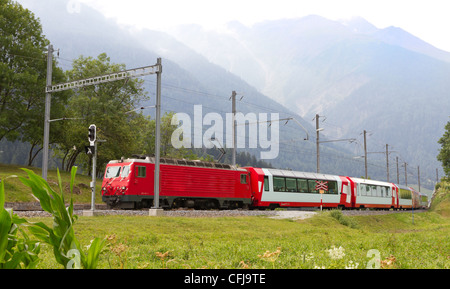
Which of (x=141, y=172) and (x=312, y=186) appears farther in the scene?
(x=312, y=186)

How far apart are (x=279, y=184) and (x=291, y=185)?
1535 mm

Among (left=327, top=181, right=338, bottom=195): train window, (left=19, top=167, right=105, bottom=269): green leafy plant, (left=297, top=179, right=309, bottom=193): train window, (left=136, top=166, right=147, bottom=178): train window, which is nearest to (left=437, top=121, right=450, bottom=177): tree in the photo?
(left=327, top=181, right=338, bottom=195): train window

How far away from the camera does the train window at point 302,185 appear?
123ft

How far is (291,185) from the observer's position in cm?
3653

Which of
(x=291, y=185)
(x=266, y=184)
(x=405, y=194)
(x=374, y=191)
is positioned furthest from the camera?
(x=405, y=194)

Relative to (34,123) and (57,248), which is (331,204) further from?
(57,248)

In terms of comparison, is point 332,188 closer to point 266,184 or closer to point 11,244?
point 266,184

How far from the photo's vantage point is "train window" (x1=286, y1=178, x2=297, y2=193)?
118 feet

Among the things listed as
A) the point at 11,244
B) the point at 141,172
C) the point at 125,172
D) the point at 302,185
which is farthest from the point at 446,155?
the point at 11,244

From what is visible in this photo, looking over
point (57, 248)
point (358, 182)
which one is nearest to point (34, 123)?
point (358, 182)

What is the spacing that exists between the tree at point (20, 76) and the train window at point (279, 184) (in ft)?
75.1
